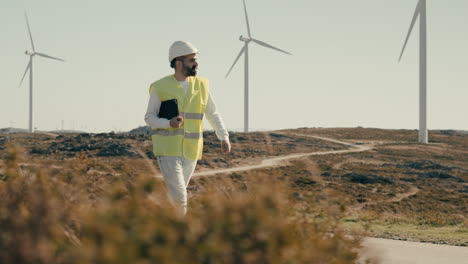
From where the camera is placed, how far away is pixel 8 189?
3352mm

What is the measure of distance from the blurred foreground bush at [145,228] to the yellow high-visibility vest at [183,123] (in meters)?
2.25

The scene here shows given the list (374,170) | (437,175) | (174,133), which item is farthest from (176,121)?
(437,175)

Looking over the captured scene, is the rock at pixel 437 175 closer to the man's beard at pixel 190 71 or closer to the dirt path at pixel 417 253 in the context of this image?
the dirt path at pixel 417 253

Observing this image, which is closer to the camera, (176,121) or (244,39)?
(176,121)

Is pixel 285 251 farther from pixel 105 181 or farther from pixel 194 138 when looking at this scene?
pixel 194 138

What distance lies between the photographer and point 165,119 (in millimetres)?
5598

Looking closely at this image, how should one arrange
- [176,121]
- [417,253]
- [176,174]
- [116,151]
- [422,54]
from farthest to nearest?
[116,151], [422,54], [417,253], [176,174], [176,121]

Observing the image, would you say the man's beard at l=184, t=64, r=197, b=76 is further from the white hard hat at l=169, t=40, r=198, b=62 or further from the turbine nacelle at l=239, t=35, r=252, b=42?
the turbine nacelle at l=239, t=35, r=252, b=42

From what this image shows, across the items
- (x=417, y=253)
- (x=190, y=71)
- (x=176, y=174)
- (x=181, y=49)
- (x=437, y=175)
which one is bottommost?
(x=437, y=175)

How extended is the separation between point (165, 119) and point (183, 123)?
27 centimetres

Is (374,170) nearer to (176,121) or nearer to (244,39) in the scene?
(244,39)

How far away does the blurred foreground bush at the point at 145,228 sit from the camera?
88.8 inches

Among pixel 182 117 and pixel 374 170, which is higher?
pixel 182 117

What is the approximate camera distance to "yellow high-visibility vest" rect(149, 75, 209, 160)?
223 inches
